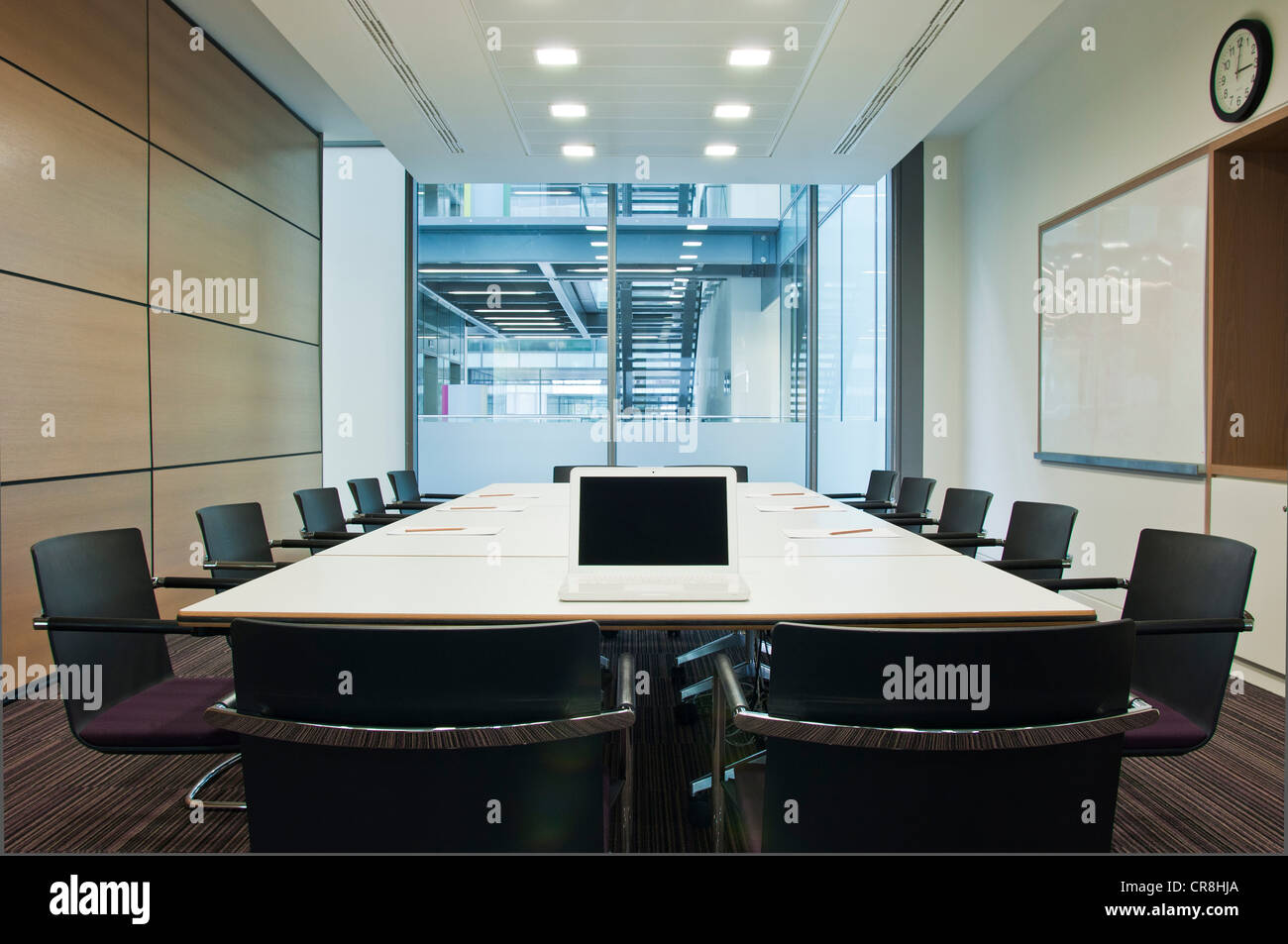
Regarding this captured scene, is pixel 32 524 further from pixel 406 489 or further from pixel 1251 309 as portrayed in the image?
pixel 1251 309

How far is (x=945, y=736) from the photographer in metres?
1.00

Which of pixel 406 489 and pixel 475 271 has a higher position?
pixel 475 271

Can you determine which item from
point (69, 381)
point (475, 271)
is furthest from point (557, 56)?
point (475, 271)

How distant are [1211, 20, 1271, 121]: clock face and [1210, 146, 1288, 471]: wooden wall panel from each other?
21 centimetres

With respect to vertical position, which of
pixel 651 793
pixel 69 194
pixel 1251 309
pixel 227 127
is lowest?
pixel 651 793

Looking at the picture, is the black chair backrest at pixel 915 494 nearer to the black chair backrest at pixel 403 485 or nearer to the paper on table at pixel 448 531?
the paper on table at pixel 448 531

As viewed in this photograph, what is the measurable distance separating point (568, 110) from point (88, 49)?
241cm

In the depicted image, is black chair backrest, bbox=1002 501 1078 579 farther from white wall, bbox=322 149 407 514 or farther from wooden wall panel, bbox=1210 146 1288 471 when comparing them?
white wall, bbox=322 149 407 514

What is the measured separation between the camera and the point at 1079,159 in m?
4.52

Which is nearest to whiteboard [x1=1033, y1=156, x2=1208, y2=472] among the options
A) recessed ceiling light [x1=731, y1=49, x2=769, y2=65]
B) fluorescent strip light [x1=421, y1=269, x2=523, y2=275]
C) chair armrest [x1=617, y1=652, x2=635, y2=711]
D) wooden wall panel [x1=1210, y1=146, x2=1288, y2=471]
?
wooden wall panel [x1=1210, y1=146, x2=1288, y2=471]

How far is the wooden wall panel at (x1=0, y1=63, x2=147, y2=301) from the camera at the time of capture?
9.64 feet
